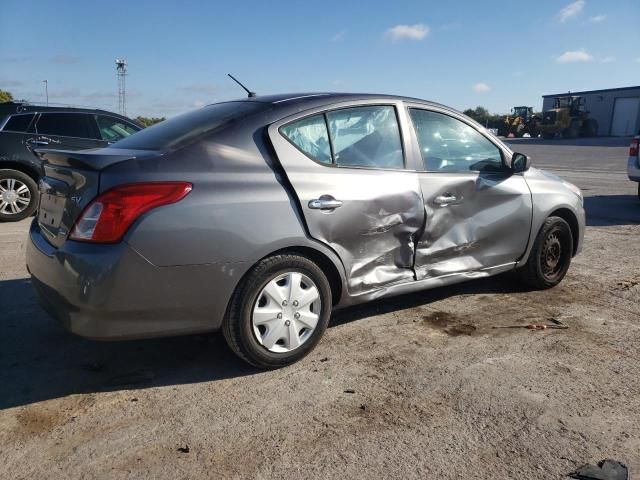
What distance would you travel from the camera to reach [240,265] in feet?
9.86

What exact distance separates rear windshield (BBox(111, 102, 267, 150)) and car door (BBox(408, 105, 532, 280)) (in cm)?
126

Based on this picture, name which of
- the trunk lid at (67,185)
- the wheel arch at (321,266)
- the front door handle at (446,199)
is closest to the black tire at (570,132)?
the front door handle at (446,199)

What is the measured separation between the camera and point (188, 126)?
3.48 m

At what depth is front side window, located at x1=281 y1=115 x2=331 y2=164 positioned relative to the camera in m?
3.36

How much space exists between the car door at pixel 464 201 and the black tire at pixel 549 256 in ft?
0.68

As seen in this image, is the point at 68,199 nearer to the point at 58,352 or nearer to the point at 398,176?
the point at 58,352

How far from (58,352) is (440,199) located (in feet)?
9.00

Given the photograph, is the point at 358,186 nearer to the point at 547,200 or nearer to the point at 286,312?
the point at 286,312

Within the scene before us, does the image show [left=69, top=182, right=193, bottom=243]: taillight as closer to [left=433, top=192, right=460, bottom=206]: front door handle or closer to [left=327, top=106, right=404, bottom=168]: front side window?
[left=327, top=106, right=404, bottom=168]: front side window

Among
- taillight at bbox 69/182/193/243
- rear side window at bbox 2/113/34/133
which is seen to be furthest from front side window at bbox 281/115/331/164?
rear side window at bbox 2/113/34/133

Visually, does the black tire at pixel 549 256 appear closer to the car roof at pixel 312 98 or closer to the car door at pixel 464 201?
the car door at pixel 464 201

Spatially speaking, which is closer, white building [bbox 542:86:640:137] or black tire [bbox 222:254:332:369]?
black tire [bbox 222:254:332:369]

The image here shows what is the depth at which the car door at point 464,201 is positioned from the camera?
3.91 meters

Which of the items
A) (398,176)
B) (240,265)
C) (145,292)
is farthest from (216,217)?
(398,176)
